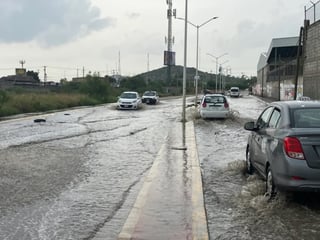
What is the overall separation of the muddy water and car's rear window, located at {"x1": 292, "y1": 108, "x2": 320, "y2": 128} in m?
1.12

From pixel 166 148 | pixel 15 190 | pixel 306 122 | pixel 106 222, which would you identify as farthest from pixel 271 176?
pixel 166 148

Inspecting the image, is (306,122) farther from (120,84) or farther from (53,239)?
(120,84)

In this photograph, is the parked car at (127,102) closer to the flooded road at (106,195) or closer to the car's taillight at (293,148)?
the flooded road at (106,195)

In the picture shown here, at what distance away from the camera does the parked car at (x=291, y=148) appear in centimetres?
734

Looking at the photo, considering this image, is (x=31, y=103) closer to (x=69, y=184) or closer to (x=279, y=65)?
(x=69, y=184)

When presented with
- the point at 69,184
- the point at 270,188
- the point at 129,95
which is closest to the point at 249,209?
the point at 270,188

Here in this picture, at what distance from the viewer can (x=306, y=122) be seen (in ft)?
26.0

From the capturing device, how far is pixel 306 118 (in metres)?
8.07

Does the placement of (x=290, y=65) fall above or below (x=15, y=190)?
above

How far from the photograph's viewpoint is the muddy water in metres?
6.52

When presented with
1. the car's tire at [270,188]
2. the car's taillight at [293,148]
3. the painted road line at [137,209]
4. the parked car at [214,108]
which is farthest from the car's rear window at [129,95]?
the car's taillight at [293,148]

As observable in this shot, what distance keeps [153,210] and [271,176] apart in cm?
188

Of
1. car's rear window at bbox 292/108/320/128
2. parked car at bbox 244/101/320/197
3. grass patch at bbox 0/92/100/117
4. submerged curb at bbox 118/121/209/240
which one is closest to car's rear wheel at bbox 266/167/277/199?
parked car at bbox 244/101/320/197

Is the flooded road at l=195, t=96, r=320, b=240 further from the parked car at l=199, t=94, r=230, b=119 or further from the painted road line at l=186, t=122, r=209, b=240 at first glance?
the parked car at l=199, t=94, r=230, b=119
